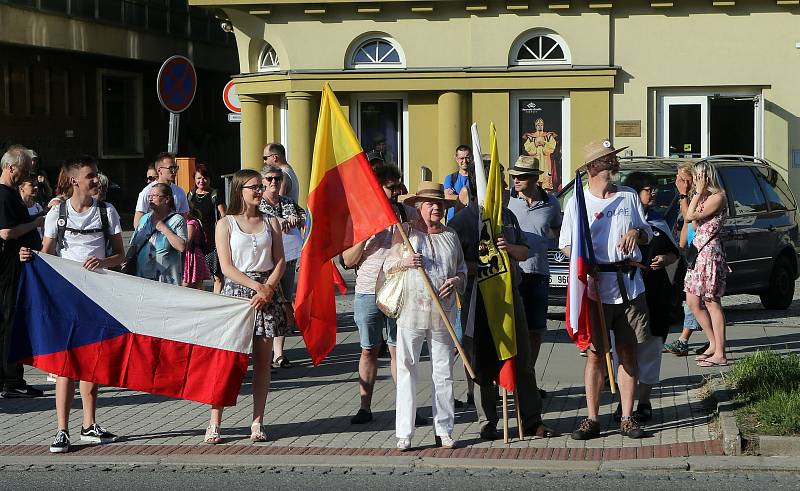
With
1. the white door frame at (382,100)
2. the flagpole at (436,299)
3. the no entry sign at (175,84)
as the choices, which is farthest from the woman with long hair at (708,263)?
the white door frame at (382,100)

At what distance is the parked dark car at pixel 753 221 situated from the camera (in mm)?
15148

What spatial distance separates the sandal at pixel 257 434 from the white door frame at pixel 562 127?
14144mm

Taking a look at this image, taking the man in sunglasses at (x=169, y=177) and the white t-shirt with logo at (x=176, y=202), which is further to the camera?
the man in sunglasses at (x=169, y=177)

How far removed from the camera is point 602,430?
9461 mm

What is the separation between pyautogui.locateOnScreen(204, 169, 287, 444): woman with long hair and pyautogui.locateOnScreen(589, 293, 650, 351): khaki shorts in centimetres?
217

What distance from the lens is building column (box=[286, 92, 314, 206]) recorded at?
23703 millimetres

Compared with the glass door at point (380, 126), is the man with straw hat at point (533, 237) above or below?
below

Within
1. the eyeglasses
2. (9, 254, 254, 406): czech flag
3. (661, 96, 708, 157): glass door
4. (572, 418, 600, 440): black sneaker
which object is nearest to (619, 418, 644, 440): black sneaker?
(572, 418, 600, 440): black sneaker

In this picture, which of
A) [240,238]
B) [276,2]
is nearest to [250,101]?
[276,2]

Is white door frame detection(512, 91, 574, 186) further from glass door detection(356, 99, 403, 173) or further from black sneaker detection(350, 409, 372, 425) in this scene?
black sneaker detection(350, 409, 372, 425)

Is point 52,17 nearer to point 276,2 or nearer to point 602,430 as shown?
point 276,2

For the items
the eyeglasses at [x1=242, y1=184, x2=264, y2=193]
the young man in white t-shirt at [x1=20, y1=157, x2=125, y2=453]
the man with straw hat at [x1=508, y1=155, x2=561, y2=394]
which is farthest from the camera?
the man with straw hat at [x1=508, y1=155, x2=561, y2=394]

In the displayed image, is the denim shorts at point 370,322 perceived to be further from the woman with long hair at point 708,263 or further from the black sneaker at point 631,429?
the woman with long hair at point 708,263

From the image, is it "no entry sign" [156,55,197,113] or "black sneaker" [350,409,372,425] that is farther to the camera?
"no entry sign" [156,55,197,113]
